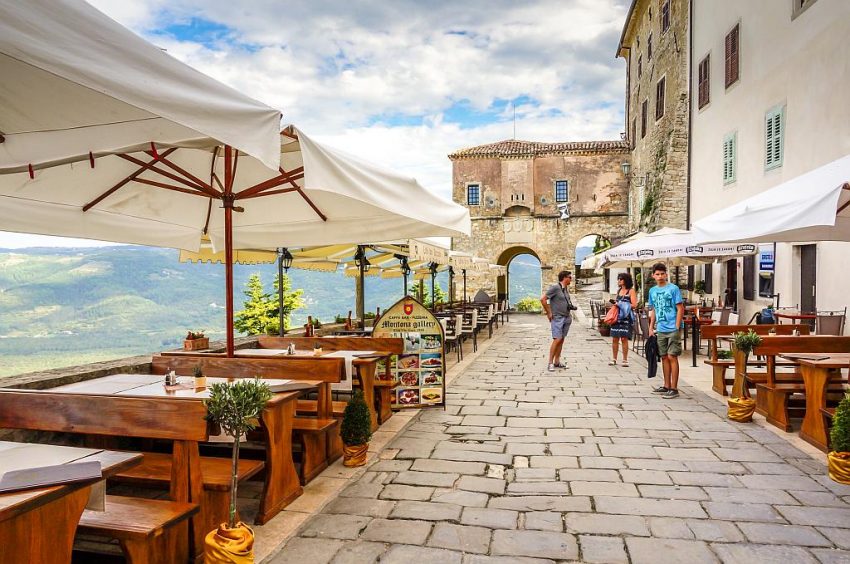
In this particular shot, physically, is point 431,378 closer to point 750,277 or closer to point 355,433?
point 355,433

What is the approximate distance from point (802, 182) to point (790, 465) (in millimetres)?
2306

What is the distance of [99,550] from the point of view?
3254mm

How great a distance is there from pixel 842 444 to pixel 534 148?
28.5 m

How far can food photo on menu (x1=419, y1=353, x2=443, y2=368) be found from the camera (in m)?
6.54

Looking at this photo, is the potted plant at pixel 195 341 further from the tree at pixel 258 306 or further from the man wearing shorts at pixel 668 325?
the tree at pixel 258 306

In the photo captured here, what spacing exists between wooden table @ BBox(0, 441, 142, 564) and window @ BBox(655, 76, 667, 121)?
71.9ft

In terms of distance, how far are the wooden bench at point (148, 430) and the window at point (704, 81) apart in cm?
1694

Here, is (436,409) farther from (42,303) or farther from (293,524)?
(42,303)

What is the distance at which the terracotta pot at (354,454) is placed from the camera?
460 centimetres

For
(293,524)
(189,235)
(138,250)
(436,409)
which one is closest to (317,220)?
(189,235)

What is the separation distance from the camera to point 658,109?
21344 millimetres

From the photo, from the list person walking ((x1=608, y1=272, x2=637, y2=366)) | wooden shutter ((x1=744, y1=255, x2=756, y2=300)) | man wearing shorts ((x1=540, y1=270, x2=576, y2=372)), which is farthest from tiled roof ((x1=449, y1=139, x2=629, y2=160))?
man wearing shorts ((x1=540, y1=270, x2=576, y2=372))

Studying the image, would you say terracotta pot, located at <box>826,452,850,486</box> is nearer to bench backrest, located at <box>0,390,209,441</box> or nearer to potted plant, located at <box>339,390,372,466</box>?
potted plant, located at <box>339,390,372,466</box>

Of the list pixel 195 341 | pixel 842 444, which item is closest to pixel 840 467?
pixel 842 444
